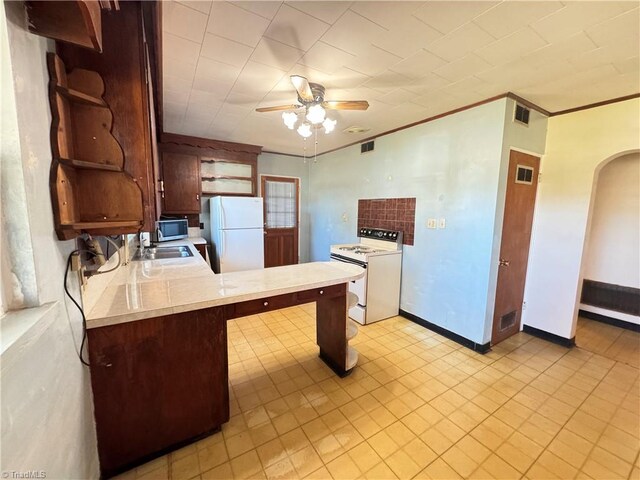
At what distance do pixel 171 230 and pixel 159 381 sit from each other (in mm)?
2931

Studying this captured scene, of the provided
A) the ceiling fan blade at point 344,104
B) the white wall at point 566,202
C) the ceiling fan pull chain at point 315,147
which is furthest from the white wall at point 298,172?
the white wall at point 566,202

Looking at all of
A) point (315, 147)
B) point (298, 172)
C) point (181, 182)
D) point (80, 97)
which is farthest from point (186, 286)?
point (298, 172)

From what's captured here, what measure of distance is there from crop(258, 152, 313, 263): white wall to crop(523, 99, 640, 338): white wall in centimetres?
372

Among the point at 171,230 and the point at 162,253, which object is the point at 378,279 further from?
the point at 171,230

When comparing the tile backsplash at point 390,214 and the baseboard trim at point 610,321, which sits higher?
the tile backsplash at point 390,214

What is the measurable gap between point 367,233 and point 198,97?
8.49 feet

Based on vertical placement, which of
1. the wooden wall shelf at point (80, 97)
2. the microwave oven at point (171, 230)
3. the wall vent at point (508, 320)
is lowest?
the wall vent at point (508, 320)

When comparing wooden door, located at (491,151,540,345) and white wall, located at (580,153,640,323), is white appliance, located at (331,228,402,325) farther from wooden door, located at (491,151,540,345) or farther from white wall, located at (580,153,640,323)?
white wall, located at (580,153,640,323)

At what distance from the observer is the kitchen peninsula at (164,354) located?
130 cm

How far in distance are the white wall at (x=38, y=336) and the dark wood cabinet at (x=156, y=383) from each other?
0.76 ft

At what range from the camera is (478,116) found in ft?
8.13

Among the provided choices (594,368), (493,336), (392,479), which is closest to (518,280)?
(493,336)

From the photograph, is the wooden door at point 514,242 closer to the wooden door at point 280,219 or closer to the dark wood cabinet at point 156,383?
the dark wood cabinet at point 156,383

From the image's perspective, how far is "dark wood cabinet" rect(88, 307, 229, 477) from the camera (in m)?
1.30
